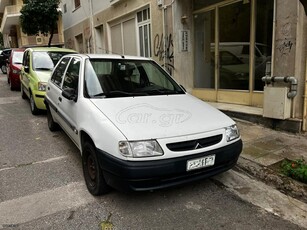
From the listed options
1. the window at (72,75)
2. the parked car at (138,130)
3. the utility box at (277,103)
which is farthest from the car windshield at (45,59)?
the utility box at (277,103)

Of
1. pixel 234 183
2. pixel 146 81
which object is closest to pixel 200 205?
pixel 234 183

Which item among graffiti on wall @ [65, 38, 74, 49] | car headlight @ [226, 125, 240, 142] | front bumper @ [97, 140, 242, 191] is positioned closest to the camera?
front bumper @ [97, 140, 242, 191]

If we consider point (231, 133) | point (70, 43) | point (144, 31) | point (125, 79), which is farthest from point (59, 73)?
point (70, 43)

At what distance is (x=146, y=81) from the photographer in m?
4.39

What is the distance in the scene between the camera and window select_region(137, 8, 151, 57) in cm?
968

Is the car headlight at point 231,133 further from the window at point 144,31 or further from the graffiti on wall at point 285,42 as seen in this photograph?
the window at point 144,31

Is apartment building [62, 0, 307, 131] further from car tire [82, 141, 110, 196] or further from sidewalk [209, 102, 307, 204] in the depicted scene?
car tire [82, 141, 110, 196]

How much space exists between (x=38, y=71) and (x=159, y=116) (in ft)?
17.0

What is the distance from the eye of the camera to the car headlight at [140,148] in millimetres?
2785

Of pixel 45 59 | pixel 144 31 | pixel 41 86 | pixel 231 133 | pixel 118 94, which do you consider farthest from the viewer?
pixel 144 31

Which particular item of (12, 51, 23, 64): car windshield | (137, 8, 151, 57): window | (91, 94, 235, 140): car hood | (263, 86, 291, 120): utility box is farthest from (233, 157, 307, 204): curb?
(12, 51, 23, 64): car windshield

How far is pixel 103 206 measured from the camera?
316cm

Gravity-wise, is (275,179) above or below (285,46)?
below

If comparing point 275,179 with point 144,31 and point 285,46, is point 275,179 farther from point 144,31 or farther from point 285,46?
point 144,31
